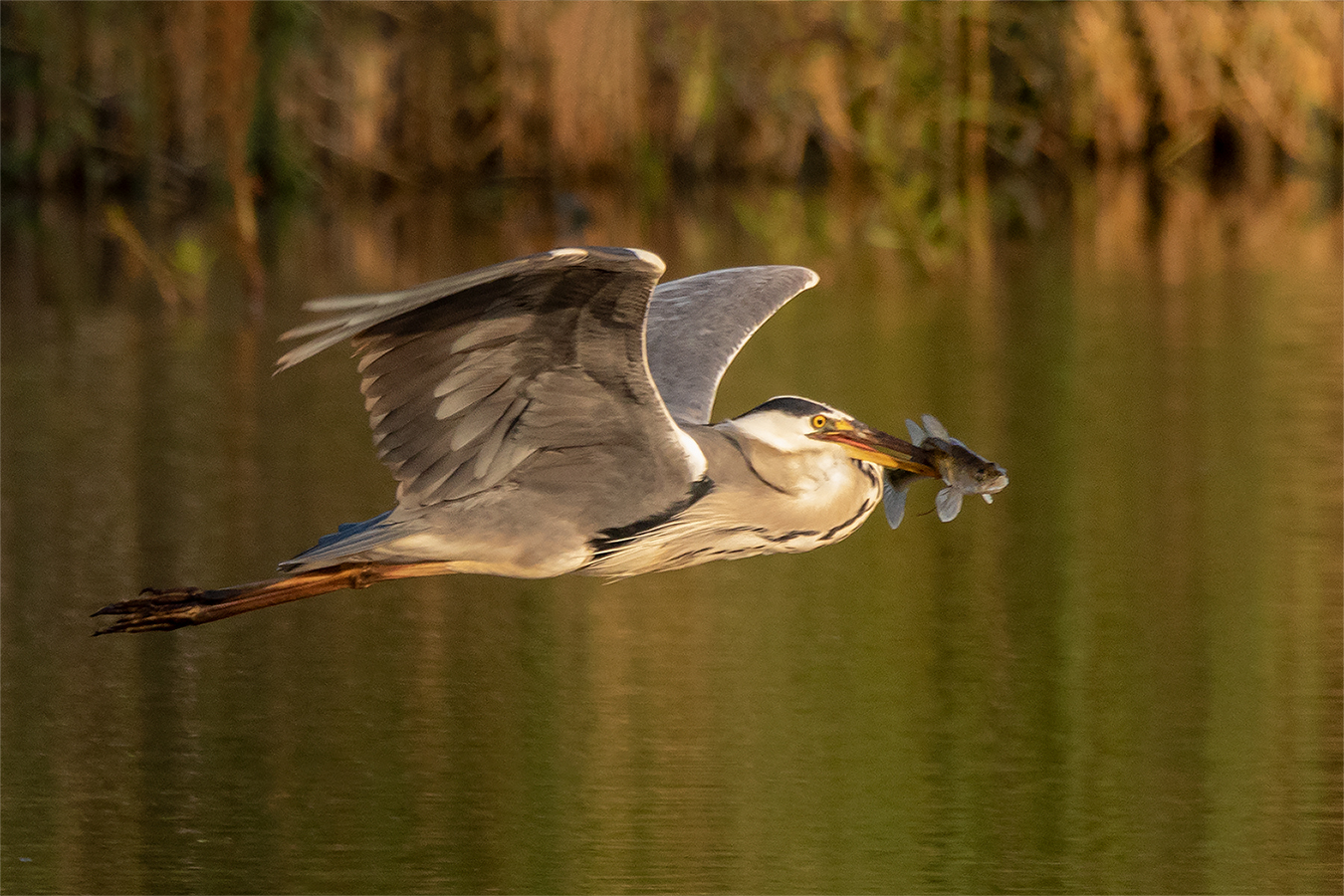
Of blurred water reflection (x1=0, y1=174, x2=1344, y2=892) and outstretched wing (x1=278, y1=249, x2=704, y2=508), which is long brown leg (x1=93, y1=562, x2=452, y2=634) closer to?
outstretched wing (x1=278, y1=249, x2=704, y2=508)

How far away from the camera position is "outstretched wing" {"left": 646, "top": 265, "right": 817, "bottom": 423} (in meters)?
7.02

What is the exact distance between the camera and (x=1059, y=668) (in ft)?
28.7

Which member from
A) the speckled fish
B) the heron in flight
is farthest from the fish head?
the heron in flight

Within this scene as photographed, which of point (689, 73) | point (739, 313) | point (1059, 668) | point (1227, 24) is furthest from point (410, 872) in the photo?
point (1227, 24)

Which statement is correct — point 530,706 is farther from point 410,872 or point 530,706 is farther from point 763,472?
point 763,472

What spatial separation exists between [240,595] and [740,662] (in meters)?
2.92

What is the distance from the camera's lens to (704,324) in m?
7.36

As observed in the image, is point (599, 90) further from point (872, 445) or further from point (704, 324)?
point (872, 445)

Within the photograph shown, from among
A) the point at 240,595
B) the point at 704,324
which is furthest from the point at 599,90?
the point at 240,595

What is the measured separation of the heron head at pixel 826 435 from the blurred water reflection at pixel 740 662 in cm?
127

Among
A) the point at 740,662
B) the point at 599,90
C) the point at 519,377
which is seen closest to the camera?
the point at 519,377

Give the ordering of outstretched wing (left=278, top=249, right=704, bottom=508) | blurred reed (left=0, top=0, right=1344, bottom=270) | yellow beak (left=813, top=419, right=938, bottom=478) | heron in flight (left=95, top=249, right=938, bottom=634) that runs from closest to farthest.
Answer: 1. outstretched wing (left=278, top=249, right=704, bottom=508)
2. heron in flight (left=95, top=249, right=938, bottom=634)
3. yellow beak (left=813, top=419, right=938, bottom=478)
4. blurred reed (left=0, top=0, right=1344, bottom=270)

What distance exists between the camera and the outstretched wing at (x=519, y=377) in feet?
18.0

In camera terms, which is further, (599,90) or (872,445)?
(599,90)
